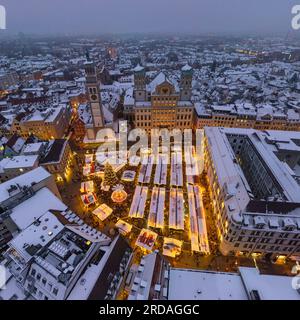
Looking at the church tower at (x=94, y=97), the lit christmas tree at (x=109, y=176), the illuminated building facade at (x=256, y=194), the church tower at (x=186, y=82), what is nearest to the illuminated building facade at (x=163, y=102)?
the church tower at (x=186, y=82)

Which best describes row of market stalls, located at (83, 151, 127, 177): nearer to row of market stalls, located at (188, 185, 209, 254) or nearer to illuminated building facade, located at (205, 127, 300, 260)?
row of market stalls, located at (188, 185, 209, 254)

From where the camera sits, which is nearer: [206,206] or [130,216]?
[130,216]

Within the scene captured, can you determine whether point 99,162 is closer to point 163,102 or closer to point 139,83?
point 163,102

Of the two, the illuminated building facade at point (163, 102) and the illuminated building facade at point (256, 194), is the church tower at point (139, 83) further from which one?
the illuminated building facade at point (256, 194)

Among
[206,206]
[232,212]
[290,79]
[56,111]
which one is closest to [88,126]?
[56,111]

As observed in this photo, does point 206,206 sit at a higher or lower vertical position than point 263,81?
lower

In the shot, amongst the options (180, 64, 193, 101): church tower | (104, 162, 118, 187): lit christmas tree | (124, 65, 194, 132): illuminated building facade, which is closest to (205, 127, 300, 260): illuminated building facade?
(124, 65, 194, 132): illuminated building facade
